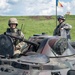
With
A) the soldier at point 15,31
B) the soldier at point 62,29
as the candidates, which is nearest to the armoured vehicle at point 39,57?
the soldier at point 15,31

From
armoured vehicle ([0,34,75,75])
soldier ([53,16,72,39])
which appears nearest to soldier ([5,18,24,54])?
armoured vehicle ([0,34,75,75])

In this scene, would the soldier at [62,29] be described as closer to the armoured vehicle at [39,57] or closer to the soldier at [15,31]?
the soldier at [15,31]

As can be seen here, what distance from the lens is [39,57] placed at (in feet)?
35.4

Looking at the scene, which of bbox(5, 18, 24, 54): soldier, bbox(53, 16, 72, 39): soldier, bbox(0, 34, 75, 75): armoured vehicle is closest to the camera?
bbox(0, 34, 75, 75): armoured vehicle

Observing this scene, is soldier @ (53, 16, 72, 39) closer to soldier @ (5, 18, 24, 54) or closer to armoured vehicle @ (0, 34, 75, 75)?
soldier @ (5, 18, 24, 54)

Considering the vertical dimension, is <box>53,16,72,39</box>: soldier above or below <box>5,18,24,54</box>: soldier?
below

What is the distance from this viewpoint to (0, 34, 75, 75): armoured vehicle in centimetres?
1025

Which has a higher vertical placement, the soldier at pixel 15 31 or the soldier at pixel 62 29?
the soldier at pixel 15 31

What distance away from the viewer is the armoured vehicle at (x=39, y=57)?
33.6ft

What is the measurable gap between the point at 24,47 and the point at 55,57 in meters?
1.47

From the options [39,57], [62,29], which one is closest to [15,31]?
[39,57]

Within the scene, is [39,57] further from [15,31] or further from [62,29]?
[62,29]

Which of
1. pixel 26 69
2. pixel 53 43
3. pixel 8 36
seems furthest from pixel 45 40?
pixel 26 69

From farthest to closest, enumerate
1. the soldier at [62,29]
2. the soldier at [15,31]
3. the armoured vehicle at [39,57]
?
1. the soldier at [62,29]
2. the soldier at [15,31]
3. the armoured vehicle at [39,57]
